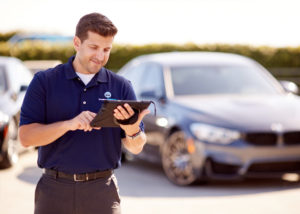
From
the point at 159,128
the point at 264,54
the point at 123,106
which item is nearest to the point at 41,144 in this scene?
the point at 123,106

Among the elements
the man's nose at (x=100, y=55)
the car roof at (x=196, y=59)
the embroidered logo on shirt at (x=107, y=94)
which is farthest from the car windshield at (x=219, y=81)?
the man's nose at (x=100, y=55)

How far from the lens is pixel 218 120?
882 cm

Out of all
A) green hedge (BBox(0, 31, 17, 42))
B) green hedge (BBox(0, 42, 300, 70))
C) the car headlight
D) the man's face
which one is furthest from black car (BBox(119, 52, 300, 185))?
green hedge (BBox(0, 31, 17, 42))

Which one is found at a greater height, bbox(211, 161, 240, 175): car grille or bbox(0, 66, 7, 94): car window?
bbox(0, 66, 7, 94): car window

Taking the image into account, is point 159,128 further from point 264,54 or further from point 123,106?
point 264,54

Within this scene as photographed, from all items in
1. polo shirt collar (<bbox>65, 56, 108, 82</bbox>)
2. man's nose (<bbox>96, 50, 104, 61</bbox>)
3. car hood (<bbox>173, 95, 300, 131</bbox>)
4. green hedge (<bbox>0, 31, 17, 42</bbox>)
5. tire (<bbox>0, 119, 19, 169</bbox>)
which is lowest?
green hedge (<bbox>0, 31, 17, 42</bbox>)

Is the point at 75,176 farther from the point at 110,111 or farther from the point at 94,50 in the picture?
the point at 94,50

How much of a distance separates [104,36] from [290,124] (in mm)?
5395

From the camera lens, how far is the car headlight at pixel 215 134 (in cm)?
870

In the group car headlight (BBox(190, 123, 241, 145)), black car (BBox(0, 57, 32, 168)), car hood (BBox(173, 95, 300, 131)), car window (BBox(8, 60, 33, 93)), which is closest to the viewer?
car headlight (BBox(190, 123, 241, 145))

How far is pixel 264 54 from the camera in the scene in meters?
33.1

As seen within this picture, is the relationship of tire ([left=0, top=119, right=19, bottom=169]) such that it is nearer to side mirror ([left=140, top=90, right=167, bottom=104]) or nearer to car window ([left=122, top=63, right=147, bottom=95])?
car window ([left=122, top=63, right=147, bottom=95])

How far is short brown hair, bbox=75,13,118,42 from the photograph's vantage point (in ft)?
13.1

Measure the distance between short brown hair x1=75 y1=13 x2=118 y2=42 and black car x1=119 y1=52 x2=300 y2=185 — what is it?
485 cm
